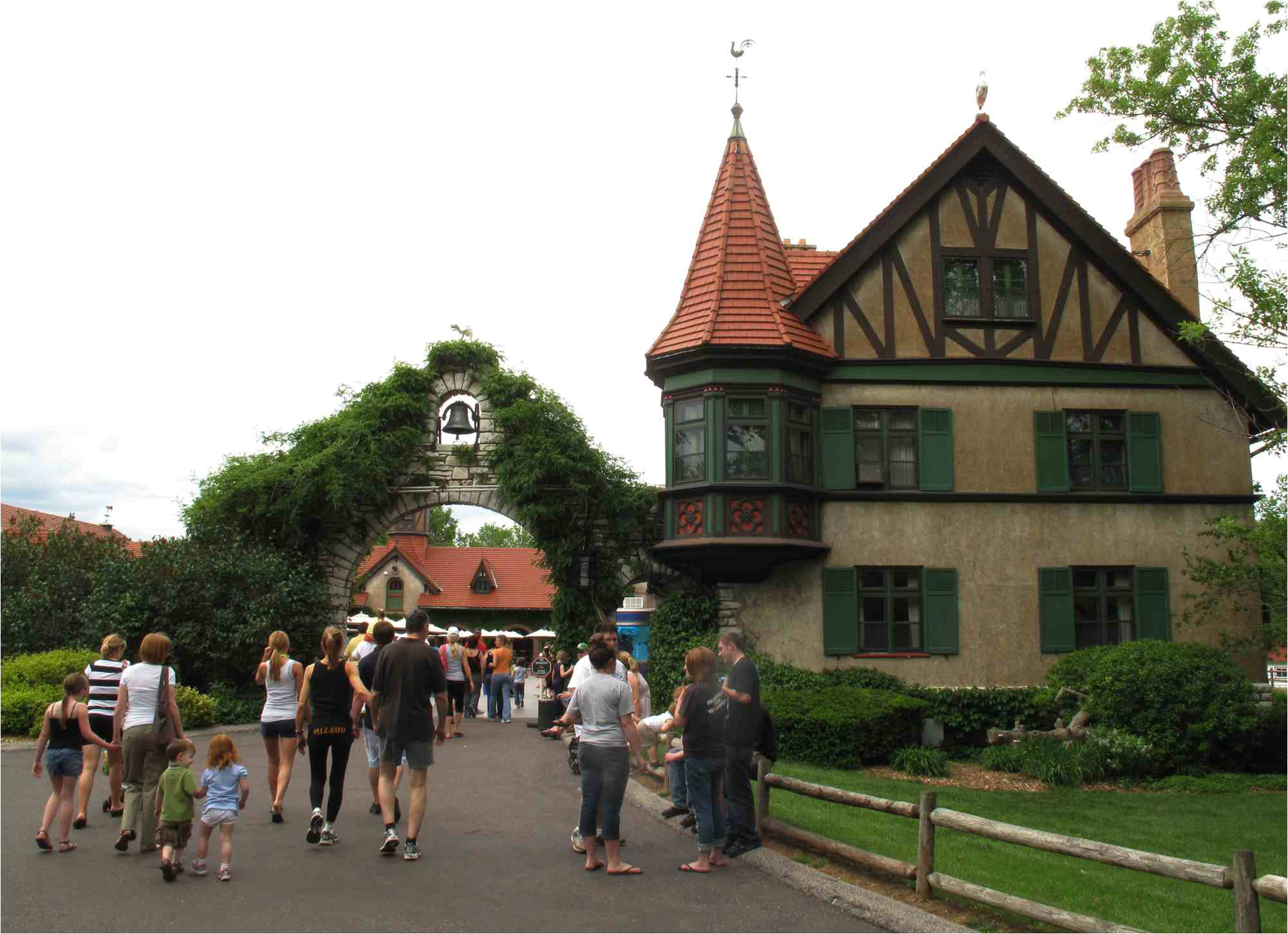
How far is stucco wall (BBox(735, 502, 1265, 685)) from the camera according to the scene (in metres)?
19.1

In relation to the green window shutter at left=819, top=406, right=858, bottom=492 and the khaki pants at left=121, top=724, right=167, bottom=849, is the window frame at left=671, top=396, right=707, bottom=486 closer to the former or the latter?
the green window shutter at left=819, top=406, right=858, bottom=492

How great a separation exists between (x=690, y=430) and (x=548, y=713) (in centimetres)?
564

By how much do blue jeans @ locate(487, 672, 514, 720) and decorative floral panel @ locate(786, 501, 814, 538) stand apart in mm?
6535

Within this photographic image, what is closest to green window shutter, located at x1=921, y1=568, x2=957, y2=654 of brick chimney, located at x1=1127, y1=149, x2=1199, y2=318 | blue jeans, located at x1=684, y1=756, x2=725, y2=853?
brick chimney, located at x1=1127, y1=149, x2=1199, y2=318

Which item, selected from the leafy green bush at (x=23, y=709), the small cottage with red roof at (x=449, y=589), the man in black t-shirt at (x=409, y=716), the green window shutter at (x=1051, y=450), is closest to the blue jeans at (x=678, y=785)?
the man in black t-shirt at (x=409, y=716)

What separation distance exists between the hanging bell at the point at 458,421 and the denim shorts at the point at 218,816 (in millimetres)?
15838

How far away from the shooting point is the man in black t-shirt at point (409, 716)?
841 cm

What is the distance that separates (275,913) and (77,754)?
2997 mm

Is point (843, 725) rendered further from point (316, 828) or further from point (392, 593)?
point (392, 593)

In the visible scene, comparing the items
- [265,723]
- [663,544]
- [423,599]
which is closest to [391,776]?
[265,723]

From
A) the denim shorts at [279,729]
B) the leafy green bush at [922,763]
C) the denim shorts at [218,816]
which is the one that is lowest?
the leafy green bush at [922,763]

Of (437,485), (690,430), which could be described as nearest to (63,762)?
(690,430)

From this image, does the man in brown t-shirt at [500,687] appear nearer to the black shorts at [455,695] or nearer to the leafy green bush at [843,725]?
the black shorts at [455,695]

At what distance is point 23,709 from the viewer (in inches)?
666
